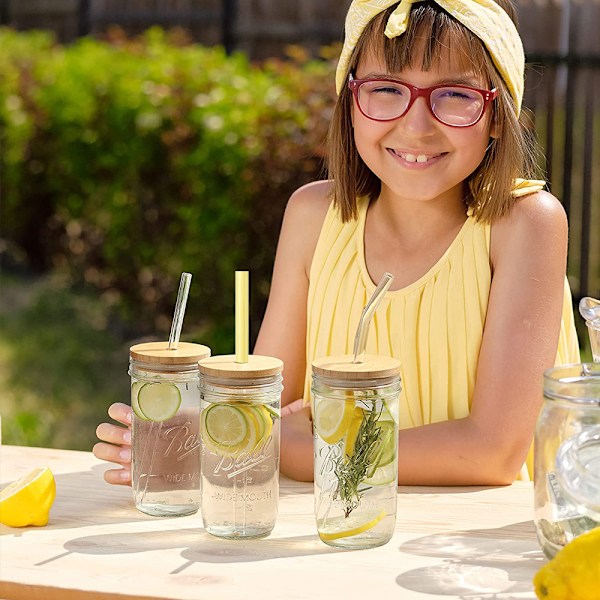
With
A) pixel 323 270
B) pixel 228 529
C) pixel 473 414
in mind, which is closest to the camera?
pixel 228 529

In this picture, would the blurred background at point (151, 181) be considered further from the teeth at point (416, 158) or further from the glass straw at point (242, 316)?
the glass straw at point (242, 316)

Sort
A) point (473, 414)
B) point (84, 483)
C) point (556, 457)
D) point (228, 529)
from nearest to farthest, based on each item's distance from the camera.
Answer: point (556, 457), point (228, 529), point (84, 483), point (473, 414)

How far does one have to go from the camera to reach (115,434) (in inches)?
79.7

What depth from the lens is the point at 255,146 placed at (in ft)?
18.9

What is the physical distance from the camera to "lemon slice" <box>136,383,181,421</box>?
1.73m

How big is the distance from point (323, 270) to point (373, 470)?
0.98 metres

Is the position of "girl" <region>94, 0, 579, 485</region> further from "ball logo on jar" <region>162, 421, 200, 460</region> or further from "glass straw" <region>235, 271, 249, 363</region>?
"glass straw" <region>235, 271, 249, 363</region>

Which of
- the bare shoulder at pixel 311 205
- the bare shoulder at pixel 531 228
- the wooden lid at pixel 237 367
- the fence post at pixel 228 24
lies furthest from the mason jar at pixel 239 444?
the fence post at pixel 228 24

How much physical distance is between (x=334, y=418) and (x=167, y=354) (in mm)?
301

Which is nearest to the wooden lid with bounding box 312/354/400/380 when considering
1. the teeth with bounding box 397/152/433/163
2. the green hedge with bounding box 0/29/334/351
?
the teeth with bounding box 397/152/433/163

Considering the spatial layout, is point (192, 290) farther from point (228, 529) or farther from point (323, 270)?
point (228, 529)

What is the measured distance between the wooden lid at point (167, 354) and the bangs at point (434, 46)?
780 mm

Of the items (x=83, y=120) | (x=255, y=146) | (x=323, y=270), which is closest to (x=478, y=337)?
(x=323, y=270)

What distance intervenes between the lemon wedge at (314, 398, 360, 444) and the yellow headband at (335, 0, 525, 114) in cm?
89
